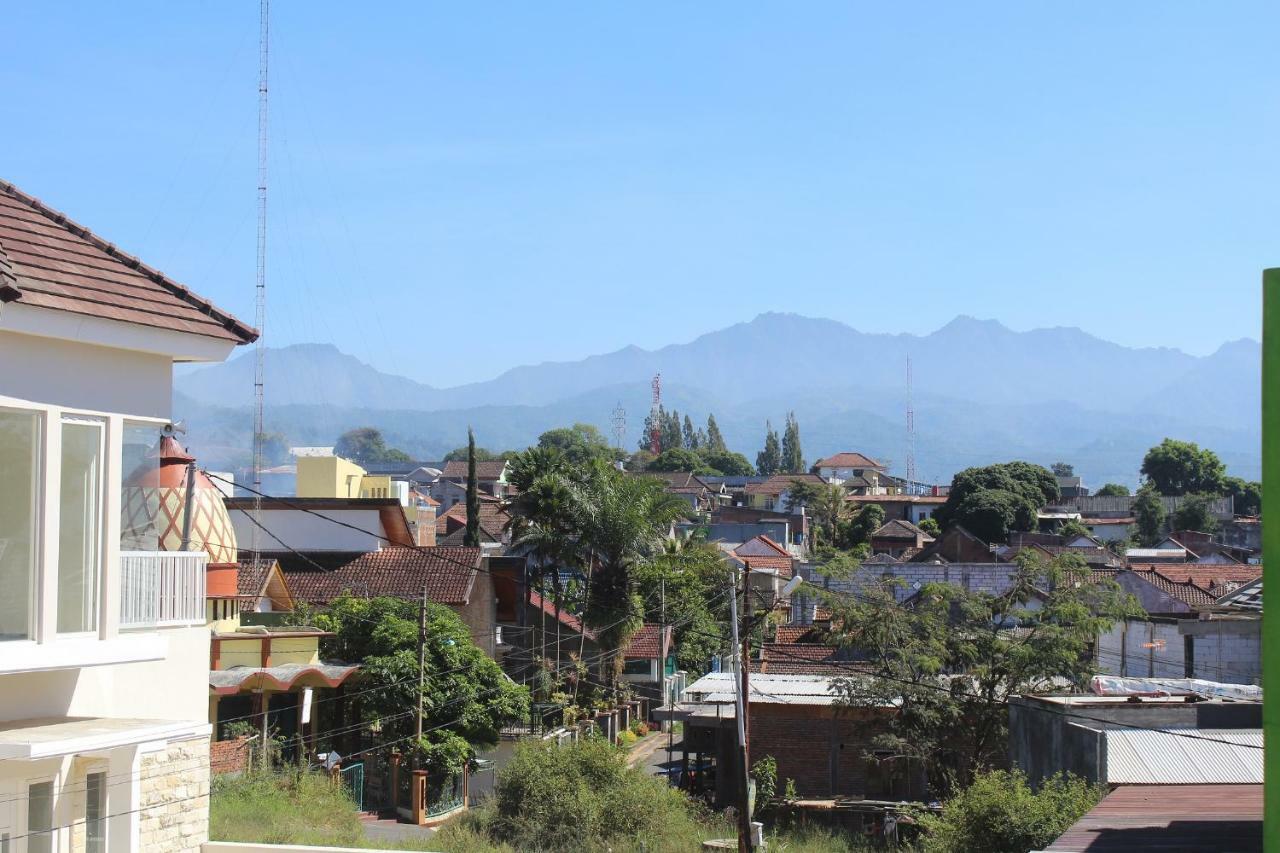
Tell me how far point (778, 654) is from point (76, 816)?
1213 inches

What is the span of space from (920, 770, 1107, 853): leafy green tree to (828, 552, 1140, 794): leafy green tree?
363 inches

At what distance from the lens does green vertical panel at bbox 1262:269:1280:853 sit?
19.2ft

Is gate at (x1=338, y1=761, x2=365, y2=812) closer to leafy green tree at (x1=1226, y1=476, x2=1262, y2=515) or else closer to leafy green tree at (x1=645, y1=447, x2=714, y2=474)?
leafy green tree at (x1=1226, y1=476, x2=1262, y2=515)

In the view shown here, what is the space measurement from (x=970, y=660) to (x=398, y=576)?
18.3 meters

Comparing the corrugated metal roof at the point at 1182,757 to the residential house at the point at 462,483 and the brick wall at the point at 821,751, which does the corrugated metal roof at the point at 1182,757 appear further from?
the residential house at the point at 462,483

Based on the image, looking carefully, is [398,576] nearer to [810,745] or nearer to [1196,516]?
[810,745]

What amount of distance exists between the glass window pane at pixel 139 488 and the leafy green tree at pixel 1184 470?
12297 cm

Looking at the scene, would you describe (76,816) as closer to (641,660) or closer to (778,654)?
(778,654)

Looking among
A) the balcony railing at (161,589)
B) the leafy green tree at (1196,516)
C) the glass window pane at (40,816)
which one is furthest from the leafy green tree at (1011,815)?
the leafy green tree at (1196,516)

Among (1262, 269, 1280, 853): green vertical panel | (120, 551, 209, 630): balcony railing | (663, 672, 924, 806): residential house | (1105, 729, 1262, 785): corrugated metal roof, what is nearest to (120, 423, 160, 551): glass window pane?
(120, 551, 209, 630): balcony railing

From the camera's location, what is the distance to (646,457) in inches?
6560

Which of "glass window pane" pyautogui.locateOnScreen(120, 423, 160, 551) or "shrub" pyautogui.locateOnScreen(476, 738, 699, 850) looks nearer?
"glass window pane" pyautogui.locateOnScreen(120, 423, 160, 551)

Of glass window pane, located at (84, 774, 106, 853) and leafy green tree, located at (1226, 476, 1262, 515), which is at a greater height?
glass window pane, located at (84, 774, 106, 853)

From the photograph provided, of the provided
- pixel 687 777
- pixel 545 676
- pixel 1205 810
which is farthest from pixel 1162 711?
pixel 545 676
